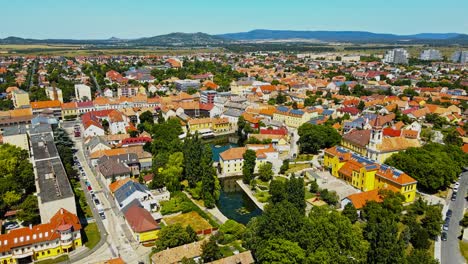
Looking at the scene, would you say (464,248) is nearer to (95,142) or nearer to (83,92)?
(95,142)

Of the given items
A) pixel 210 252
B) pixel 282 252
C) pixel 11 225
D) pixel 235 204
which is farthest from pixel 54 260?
pixel 235 204

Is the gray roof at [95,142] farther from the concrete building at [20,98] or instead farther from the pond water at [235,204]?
the concrete building at [20,98]

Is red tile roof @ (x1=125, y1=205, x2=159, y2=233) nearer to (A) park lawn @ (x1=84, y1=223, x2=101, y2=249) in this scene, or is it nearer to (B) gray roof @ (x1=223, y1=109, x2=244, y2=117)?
(A) park lawn @ (x1=84, y1=223, x2=101, y2=249)

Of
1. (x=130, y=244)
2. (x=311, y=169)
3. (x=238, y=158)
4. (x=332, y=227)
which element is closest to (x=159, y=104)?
(x=238, y=158)

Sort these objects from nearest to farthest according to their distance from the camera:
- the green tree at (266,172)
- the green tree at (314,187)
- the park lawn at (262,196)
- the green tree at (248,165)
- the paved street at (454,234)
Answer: the paved street at (454,234) → the park lawn at (262,196) → the green tree at (314,187) → the green tree at (248,165) → the green tree at (266,172)

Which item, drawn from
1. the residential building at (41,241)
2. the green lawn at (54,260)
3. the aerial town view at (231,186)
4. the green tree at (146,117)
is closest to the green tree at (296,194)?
the aerial town view at (231,186)
